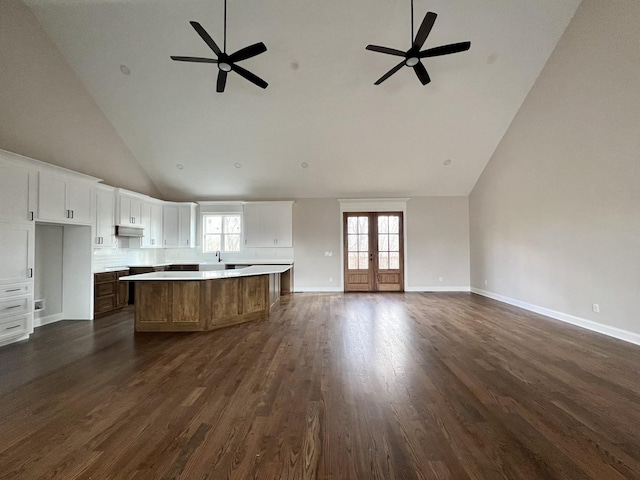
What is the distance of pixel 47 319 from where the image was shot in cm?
482

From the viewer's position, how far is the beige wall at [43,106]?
4043 mm

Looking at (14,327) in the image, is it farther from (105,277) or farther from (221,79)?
(221,79)

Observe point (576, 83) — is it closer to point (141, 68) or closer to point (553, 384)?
point (553, 384)

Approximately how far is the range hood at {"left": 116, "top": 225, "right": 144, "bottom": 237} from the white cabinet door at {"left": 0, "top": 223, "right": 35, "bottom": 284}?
6.24 ft

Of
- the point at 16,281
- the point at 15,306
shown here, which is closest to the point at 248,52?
the point at 16,281

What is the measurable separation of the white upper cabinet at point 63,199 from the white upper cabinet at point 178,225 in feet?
8.73

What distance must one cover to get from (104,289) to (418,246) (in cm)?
735

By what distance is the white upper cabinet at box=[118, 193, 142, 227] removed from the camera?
5.99m

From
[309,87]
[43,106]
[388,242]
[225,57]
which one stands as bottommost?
[388,242]

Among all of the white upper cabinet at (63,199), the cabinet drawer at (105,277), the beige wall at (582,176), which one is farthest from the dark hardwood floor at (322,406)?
the white upper cabinet at (63,199)

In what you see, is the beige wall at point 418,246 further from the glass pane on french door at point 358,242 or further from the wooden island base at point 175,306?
the wooden island base at point 175,306

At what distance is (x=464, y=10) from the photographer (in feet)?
13.6

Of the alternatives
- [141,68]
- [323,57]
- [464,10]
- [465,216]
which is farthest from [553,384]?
[141,68]

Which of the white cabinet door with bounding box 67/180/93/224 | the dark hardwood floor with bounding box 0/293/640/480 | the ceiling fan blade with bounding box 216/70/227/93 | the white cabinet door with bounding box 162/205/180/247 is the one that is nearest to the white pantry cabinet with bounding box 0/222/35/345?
the dark hardwood floor with bounding box 0/293/640/480
